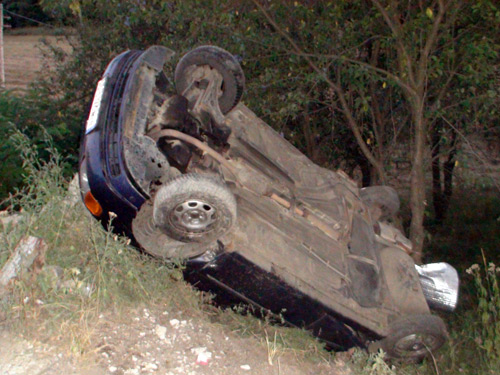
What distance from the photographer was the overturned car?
3539 mm

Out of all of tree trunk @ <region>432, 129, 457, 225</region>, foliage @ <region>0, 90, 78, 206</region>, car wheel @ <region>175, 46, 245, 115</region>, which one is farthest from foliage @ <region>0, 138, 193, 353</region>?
tree trunk @ <region>432, 129, 457, 225</region>

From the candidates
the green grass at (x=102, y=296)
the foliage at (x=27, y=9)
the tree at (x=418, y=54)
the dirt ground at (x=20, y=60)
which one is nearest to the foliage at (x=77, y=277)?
the green grass at (x=102, y=296)

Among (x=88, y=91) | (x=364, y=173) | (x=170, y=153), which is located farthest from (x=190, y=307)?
(x=88, y=91)

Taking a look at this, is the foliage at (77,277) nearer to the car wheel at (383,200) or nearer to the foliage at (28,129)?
the car wheel at (383,200)

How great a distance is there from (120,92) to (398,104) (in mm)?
4523

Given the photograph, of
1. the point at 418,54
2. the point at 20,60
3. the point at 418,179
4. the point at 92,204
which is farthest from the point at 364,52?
the point at 20,60

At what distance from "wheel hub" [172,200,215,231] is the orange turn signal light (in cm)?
54

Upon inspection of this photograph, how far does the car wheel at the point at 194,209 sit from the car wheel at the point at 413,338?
5.02ft

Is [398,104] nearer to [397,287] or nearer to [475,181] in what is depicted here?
[475,181]

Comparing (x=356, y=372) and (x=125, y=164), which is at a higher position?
(x=125, y=164)

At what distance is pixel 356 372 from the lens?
13.1 feet

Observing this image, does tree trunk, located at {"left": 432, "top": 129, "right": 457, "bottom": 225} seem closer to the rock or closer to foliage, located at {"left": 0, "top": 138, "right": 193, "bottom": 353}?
foliage, located at {"left": 0, "top": 138, "right": 193, "bottom": 353}

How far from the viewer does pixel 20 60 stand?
701 inches

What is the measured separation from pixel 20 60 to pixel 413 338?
16.9 meters
